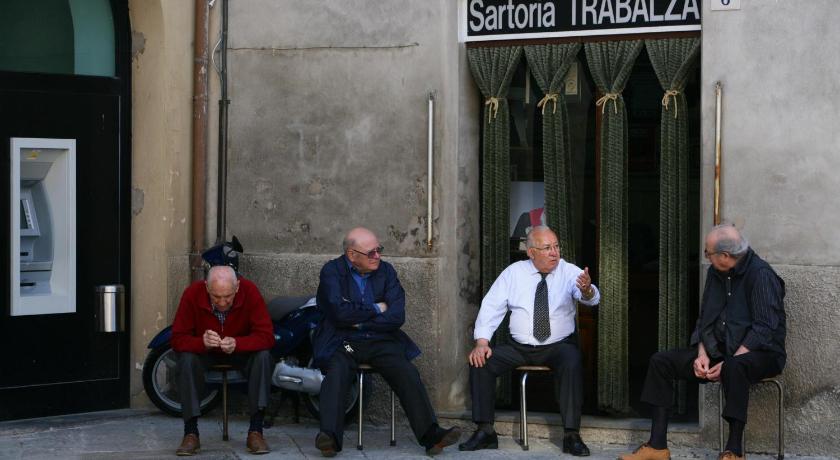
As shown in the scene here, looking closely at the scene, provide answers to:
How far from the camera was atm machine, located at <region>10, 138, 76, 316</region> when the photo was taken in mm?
8617

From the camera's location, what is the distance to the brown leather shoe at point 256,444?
302 inches

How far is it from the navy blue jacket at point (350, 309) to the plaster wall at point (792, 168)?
2039 millimetres

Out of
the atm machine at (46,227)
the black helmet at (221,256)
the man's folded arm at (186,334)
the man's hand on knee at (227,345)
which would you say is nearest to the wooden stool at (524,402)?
the man's hand on knee at (227,345)

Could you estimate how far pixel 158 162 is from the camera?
8938 mm

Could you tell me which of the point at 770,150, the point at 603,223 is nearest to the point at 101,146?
the point at 603,223

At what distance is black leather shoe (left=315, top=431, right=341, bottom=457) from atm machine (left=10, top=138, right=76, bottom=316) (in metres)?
2.27

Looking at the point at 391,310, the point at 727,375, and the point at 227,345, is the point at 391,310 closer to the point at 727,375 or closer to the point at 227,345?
the point at 227,345

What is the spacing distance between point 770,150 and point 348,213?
2.74 meters

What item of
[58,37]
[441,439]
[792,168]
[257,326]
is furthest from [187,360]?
[792,168]

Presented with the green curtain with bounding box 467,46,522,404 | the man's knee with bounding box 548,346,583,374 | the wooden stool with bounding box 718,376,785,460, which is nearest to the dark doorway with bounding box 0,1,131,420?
the green curtain with bounding box 467,46,522,404

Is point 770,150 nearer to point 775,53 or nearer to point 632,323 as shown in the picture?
point 775,53

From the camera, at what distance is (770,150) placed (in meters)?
7.66

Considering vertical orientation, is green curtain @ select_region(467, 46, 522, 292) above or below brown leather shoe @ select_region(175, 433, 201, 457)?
above

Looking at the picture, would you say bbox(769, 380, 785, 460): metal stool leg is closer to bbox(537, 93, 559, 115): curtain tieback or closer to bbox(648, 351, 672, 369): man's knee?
bbox(648, 351, 672, 369): man's knee
